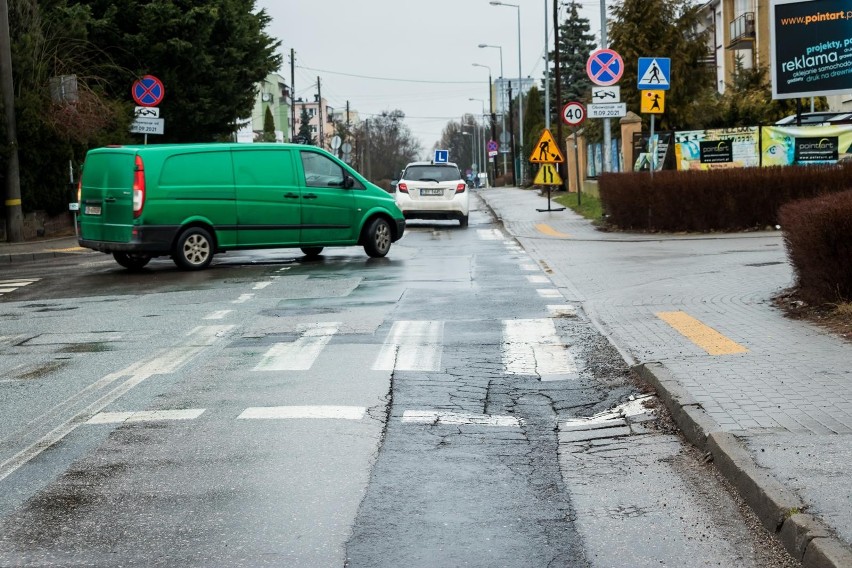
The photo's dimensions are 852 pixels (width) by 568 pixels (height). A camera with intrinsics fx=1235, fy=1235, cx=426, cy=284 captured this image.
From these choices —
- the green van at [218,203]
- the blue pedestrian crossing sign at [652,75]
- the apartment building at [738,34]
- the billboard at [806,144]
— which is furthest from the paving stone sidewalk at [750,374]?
the apartment building at [738,34]

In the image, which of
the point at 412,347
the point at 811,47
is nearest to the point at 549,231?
the point at 811,47

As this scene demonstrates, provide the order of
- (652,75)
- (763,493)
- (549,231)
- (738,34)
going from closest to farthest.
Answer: (763,493), (652,75), (549,231), (738,34)

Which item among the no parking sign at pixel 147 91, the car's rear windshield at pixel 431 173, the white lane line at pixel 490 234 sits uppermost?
the no parking sign at pixel 147 91

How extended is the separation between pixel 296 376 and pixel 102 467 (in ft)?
Result: 8.63

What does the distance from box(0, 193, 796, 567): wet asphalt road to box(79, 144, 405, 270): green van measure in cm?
477

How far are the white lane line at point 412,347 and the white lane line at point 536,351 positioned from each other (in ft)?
1.85

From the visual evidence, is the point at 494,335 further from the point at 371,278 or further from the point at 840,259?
the point at 371,278

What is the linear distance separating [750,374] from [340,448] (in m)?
3.00

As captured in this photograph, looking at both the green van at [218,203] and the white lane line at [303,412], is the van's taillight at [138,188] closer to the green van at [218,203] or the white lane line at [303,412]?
the green van at [218,203]

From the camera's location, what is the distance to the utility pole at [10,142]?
2517 cm

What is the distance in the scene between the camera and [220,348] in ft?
33.5

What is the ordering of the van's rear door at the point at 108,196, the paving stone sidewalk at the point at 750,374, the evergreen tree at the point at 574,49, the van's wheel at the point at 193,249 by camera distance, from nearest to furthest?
the paving stone sidewalk at the point at 750,374 → the van's rear door at the point at 108,196 → the van's wheel at the point at 193,249 → the evergreen tree at the point at 574,49

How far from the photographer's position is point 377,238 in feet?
64.4

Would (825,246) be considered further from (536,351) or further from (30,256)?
(30,256)
